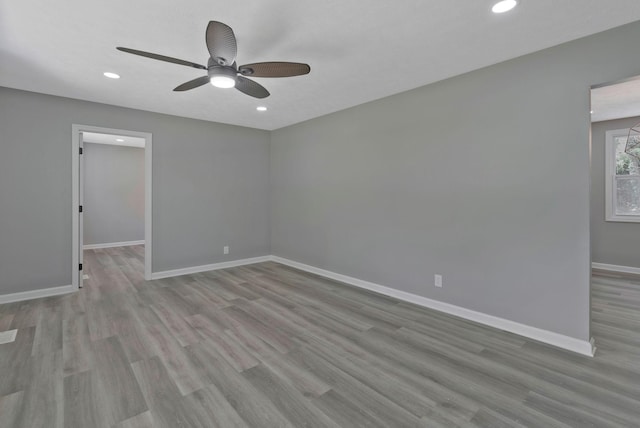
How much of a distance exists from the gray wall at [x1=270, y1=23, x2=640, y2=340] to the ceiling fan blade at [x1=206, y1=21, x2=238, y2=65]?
→ 229 cm

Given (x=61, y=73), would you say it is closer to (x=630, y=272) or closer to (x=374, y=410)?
(x=374, y=410)

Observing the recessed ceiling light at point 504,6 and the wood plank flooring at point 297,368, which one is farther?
the recessed ceiling light at point 504,6

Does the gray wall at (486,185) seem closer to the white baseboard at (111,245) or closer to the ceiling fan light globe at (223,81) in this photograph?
the ceiling fan light globe at (223,81)

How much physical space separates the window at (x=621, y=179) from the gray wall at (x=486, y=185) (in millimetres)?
3677

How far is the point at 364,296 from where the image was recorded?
150 inches

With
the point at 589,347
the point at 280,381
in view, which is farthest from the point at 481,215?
the point at 280,381

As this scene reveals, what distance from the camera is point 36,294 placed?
148 inches

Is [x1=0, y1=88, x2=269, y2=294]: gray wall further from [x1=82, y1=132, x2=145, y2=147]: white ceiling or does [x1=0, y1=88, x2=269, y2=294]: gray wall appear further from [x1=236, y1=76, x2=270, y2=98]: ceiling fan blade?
[x1=236, y1=76, x2=270, y2=98]: ceiling fan blade

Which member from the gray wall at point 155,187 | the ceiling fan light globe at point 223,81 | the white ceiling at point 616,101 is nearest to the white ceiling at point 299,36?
the ceiling fan light globe at point 223,81

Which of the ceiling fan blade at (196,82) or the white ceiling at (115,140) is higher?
the white ceiling at (115,140)

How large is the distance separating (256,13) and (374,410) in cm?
276

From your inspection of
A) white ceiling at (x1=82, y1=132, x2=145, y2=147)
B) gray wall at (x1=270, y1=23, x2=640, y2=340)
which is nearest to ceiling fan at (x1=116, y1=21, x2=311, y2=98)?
gray wall at (x1=270, y1=23, x2=640, y2=340)

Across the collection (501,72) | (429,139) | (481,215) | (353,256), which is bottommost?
(353,256)

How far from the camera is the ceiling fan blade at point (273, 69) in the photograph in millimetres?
2184
